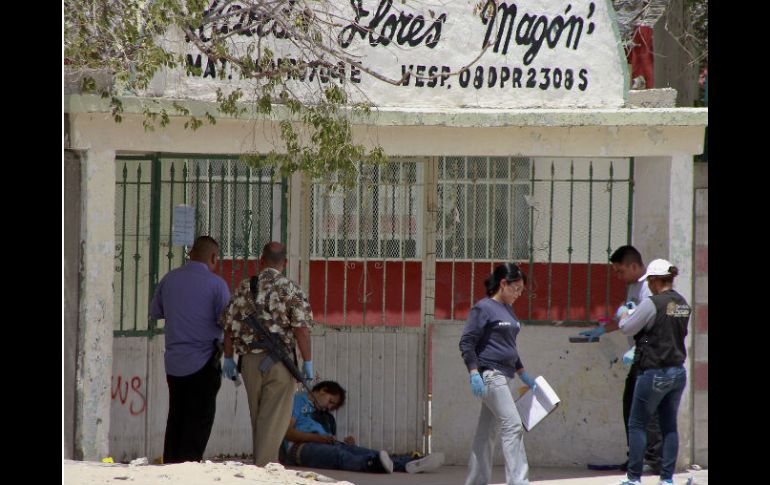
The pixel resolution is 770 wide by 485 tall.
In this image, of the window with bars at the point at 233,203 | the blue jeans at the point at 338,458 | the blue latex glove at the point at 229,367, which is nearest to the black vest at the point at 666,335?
the blue jeans at the point at 338,458

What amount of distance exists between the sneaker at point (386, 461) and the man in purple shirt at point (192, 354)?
1375 mm

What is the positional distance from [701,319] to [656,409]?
4.20ft

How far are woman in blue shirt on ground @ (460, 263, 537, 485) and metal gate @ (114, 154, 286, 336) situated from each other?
87.1 inches

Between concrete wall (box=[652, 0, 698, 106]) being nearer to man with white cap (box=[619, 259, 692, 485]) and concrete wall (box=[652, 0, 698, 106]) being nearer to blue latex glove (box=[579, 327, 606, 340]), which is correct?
blue latex glove (box=[579, 327, 606, 340])

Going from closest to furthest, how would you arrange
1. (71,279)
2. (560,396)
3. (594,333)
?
1. (71,279)
2. (594,333)
3. (560,396)

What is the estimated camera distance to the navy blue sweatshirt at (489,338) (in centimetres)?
757

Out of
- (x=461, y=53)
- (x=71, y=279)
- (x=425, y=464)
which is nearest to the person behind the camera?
(x=71, y=279)

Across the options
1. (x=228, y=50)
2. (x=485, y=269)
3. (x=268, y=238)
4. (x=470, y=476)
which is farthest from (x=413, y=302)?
(x=228, y=50)

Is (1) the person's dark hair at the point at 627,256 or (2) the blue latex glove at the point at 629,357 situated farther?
(1) the person's dark hair at the point at 627,256

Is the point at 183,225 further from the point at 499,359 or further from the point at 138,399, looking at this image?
the point at 499,359

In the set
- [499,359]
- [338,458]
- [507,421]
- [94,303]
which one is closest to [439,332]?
[338,458]

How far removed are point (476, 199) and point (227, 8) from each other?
2484 millimetres

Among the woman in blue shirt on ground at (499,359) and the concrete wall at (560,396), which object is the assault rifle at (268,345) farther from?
the concrete wall at (560,396)

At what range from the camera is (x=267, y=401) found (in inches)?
310
